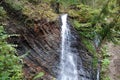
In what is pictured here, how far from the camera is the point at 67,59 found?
1230cm

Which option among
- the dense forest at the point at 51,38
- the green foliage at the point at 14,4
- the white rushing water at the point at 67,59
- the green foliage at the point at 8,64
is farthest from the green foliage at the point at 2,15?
the white rushing water at the point at 67,59

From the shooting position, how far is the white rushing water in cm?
1169

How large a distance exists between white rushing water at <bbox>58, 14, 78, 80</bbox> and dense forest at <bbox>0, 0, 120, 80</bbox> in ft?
0.78

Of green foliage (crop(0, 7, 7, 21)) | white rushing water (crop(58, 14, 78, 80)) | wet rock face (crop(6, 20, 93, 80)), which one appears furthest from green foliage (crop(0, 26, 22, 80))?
white rushing water (crop(58, 14, 78, 80))

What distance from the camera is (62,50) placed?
12.3m

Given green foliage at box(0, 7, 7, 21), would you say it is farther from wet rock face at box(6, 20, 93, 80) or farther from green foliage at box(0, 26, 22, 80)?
green foliage at box(0, 26, 22, 80)

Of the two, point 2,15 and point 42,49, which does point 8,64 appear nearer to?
point 2,15

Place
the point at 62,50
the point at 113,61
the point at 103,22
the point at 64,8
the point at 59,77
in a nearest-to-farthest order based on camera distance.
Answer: the point at 59,77
the point at 62,50
the point at 103,22
the point at 113,61
the point at 64,8

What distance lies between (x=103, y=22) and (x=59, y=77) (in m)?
3.92

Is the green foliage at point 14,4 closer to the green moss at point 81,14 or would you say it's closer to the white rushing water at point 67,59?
the white rushing water at point 67,59

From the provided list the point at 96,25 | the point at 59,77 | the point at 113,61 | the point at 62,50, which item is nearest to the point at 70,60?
the point at 62,50

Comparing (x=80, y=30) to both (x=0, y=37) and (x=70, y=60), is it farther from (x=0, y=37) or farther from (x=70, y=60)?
(x=0, y=37)

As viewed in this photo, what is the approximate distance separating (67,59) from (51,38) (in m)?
1.31

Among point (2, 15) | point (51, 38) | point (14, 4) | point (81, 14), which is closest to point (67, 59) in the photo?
point (51, 38)
